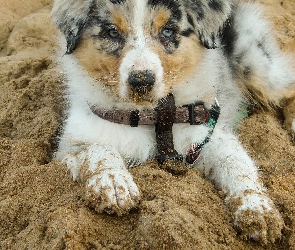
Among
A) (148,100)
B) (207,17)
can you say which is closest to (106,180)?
(148,100)

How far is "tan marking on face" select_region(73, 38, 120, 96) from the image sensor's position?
9.46ft

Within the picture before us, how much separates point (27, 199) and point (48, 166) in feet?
1.17

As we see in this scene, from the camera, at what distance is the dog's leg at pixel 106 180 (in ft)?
8.18

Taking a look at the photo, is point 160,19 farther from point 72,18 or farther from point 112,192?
point 112,192

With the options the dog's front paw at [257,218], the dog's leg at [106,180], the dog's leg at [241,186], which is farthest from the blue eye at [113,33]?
the dog's front paw at [257,218]

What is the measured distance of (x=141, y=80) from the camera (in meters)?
2.61

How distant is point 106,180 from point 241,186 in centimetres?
81

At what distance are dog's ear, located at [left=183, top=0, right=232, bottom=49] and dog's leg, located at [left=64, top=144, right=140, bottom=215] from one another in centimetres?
102

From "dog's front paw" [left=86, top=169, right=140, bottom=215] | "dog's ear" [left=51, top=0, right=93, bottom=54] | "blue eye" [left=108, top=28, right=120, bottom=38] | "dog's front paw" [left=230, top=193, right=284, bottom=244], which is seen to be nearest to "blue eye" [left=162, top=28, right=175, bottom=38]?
"blue eye" [left=108, top=28, right=120, bottom=38]

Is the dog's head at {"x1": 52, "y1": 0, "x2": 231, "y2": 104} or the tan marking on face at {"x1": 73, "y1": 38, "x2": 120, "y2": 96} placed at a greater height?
the dog's head at {"x1": 52, "y1": 0, "x2": 231, "y2": 104}

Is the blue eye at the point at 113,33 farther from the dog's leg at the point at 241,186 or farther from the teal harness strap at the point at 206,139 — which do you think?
the dog's leg at the point at 241,186

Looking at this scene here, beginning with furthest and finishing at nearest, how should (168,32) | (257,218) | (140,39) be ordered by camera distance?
(168,32), (140,39), (257,218)

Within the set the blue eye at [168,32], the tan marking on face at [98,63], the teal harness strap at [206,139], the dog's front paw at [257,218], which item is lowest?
the teal harness strap at [206,139]

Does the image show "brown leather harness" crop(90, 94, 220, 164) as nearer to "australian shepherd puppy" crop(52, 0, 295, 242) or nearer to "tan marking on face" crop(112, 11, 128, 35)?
"australian shepherd puppy" crop(52, 0, 295, 242)
